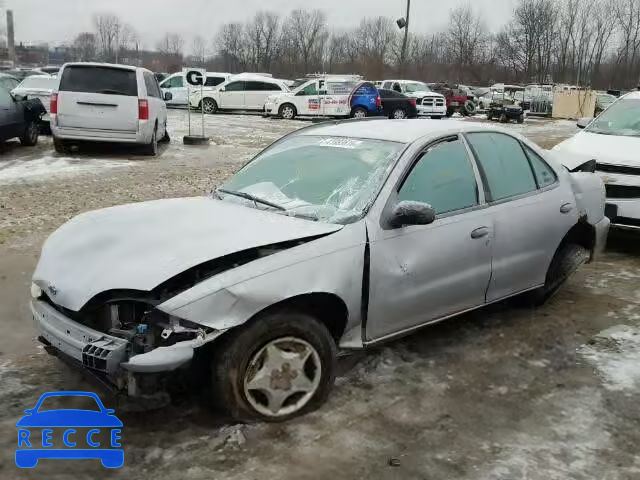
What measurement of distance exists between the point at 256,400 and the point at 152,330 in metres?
0.67

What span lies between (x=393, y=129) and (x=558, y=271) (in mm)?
1884

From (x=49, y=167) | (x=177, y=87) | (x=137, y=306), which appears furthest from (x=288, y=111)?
(x=137, y=306)

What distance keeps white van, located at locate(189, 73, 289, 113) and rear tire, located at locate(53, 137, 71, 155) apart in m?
15.3

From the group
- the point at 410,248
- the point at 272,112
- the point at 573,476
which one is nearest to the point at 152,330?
the point at 410,248

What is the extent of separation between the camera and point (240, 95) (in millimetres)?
27984

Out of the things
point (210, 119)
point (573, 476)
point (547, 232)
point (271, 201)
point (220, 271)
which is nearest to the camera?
point (573, 476)

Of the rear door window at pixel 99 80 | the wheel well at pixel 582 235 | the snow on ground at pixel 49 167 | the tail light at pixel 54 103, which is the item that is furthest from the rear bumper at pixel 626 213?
the tail light at pixel 54 103

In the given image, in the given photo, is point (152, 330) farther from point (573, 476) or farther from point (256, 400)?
point (573, 476)

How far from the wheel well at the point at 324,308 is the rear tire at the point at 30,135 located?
39.3ft

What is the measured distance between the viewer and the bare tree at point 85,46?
96000mm

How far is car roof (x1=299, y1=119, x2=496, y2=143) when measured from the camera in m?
4.26

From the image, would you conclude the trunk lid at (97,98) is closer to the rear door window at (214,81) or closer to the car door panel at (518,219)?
the car door panel at (518,219)

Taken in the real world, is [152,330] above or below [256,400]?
above

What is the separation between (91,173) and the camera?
11.0m
